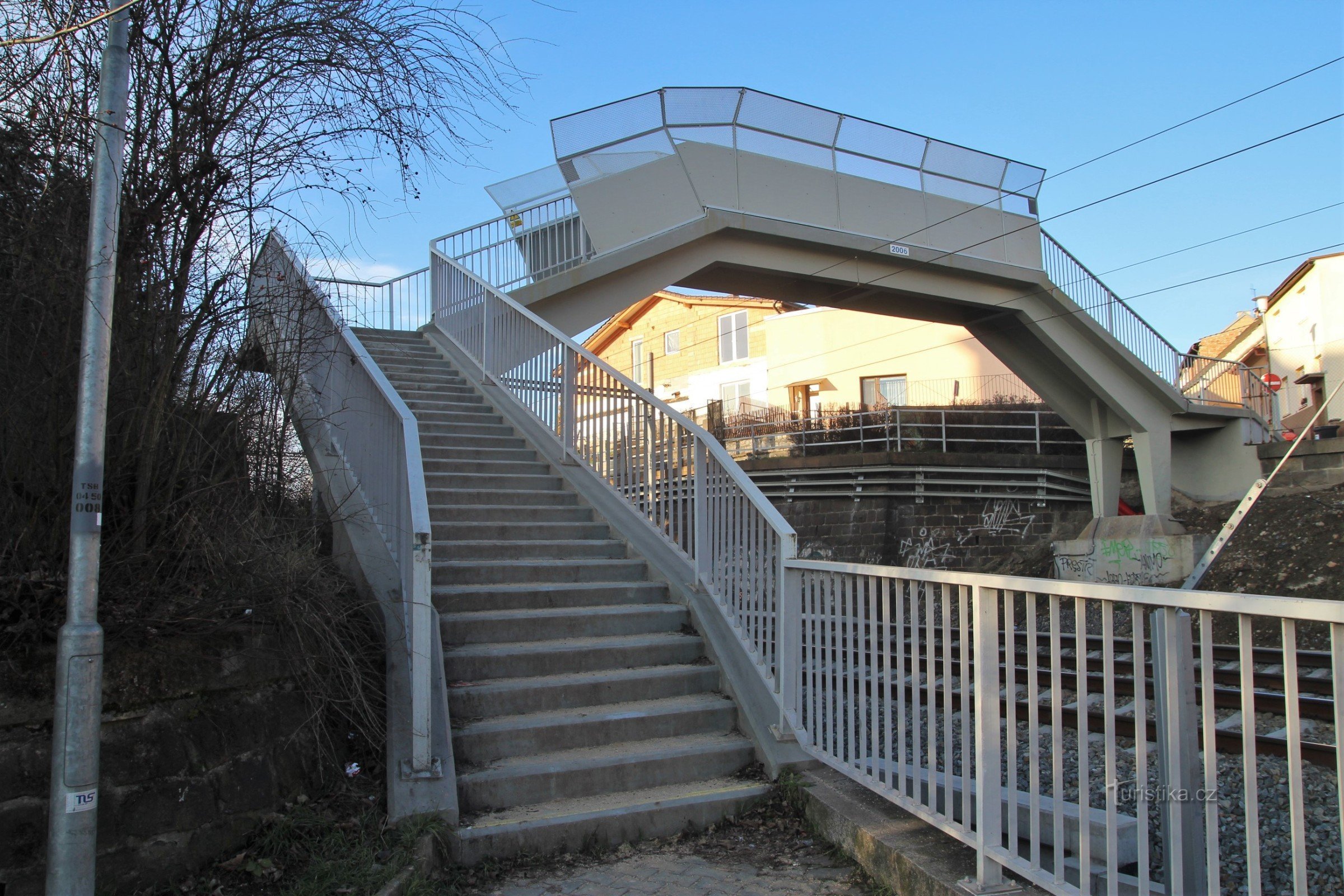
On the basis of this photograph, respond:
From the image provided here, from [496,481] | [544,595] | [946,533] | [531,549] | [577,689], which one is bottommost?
[577,689]

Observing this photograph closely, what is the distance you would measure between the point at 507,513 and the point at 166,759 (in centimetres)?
389

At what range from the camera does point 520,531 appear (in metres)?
7.31

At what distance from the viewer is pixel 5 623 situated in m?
3.79

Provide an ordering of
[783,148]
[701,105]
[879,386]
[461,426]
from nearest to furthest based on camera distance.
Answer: [461,426]
[701,105]
[783,148]
[879,386]

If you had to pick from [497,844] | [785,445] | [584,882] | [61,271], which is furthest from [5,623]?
[785,445]

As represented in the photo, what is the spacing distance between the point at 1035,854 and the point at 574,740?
101 inches

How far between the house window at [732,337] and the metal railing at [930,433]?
12177mm

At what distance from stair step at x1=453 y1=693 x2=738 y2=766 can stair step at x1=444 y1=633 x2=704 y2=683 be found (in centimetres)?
33

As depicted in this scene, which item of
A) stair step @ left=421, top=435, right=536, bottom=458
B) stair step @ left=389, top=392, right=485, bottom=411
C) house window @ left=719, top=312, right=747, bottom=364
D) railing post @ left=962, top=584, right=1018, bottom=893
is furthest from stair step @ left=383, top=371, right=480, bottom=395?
house window @ left=719, top=312, right=747, bottom=364

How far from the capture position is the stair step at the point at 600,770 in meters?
4.60

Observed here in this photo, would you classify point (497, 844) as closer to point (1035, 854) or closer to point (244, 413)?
point (1035, 854)

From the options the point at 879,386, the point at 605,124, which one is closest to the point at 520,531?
the point at 605,124

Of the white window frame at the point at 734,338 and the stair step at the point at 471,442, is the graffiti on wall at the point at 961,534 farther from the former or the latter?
the white window frame at the point at 734,338

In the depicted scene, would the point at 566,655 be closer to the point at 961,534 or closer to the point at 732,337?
the point at 961,534
